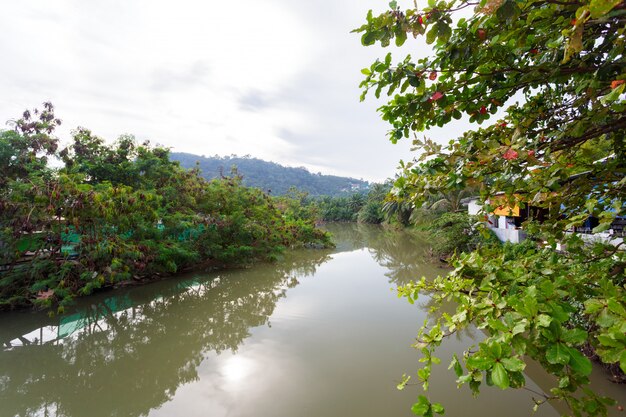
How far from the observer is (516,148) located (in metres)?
1.23

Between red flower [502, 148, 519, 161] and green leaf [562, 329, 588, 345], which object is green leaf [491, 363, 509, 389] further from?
red flower [502, 148, 519, 161]

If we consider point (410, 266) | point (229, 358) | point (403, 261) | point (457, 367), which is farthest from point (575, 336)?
point (403, 261)

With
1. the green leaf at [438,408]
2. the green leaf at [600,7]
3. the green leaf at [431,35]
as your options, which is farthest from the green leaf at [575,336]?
the green leaf at [431,35]

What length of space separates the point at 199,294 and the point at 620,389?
7.20 m

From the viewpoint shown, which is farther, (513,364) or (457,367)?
(457,367)

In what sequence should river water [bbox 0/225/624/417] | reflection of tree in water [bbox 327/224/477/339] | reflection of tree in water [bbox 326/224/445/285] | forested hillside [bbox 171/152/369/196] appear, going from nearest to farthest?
river water [bbox 0/225/624/417]
reflection of tree in water [bbox 327/224/477/339]
reflection of tree in water [bbox 326/224/445/285]
forested hillside [bbox 171/152/369/196]

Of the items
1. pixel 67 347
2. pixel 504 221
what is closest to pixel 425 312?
pixel 67 347

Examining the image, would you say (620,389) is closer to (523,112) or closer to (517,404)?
(517,404)

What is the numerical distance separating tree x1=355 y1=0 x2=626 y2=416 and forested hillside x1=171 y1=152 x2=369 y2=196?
74195 mm

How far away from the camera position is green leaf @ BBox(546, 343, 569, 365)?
804 millimetres

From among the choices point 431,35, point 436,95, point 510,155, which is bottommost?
point 510,155

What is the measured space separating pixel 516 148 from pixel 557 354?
770 millimetres

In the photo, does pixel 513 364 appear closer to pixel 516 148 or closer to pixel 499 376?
pixel 499 376

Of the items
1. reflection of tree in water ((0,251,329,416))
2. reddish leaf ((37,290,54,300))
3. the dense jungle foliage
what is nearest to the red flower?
reflection of tree in water ((0,251,329,416))
